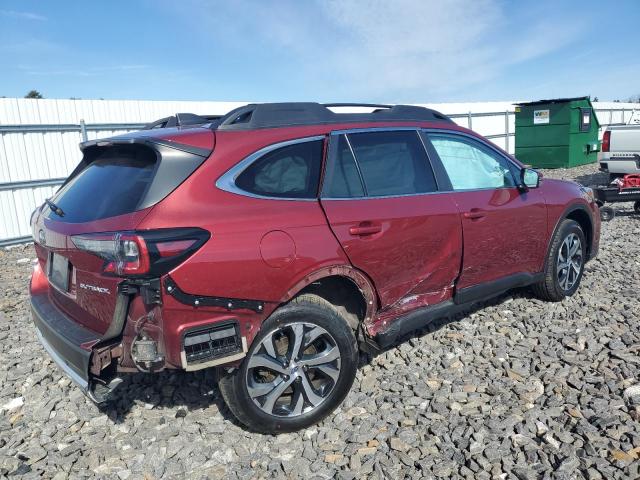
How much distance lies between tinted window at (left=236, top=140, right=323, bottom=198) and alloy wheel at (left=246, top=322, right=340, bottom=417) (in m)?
0.75

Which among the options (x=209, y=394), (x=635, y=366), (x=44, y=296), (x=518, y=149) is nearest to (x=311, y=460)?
(x=209, y=394)

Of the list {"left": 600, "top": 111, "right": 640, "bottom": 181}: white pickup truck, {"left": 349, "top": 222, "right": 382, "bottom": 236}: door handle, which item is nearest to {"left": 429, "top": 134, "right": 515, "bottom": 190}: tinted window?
{"left": 349, "top": 222, "right": 382, "bottom": 236}: door handle

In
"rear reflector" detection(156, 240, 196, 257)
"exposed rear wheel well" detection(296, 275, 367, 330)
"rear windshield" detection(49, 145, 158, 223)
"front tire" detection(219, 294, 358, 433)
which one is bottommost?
"front tire" detection(219, 294, 358, 433)

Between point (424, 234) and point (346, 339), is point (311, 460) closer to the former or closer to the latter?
point (346, 339)

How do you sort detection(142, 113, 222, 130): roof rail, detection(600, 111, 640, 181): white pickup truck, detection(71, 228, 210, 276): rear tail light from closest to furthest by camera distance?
detection(71, 228, 210, 276): rear tail light < detection(142, 113, 222, 130): roof rail < detection(600, 111, 640, 181): white pickup truck

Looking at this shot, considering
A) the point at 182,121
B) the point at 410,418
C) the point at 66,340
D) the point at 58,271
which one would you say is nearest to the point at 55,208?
the point at 58,271

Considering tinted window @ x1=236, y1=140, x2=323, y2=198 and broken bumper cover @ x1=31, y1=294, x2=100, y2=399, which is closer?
broken bumper cover @ x1=31, y1=294, x2=100, y2=399

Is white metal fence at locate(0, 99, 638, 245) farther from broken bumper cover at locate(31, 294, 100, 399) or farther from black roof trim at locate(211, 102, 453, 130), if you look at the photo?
black roof trim at locate(211, 102, 453, 130)

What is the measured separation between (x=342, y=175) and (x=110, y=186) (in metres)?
1.34

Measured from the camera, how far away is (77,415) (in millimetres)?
3330

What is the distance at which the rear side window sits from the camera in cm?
322

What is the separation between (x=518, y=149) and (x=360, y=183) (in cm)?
1572

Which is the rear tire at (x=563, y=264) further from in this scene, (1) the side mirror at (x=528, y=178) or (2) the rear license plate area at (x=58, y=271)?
(2) the rear license plate area at (x=58, y=271)

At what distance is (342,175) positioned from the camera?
3193 millimetres
